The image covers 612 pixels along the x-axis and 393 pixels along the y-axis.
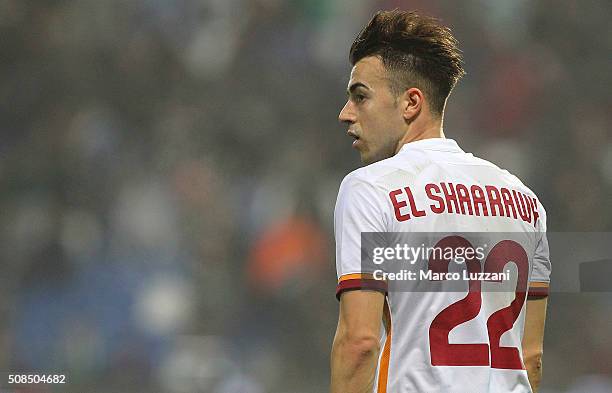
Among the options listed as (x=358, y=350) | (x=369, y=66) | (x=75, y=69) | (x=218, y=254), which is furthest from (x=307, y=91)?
(x=358, y=350)

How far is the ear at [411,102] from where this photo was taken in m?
2.05

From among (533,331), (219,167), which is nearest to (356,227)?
(533,331)

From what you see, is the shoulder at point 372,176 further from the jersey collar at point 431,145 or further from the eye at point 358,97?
the eye at point 358,97

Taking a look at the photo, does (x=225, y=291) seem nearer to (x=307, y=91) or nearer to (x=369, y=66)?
(x=307, y=91)

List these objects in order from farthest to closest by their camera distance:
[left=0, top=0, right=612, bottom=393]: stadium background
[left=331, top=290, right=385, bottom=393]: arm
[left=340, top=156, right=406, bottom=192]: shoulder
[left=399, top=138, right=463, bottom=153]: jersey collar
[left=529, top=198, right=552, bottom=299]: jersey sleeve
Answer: [left=0, top=0, right=612, bottom=393]: stadium background
[left=529, top=198, right=552, bottom=299]: jersey sleeve
[left=399, top=138, right=463, bottom=153]: jersey collar
[left=340, top=156, right=406, bottom=192]: shoulder
[left=331, top=290, right=385, bottom=393]: arm

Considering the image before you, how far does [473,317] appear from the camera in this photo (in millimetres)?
1840

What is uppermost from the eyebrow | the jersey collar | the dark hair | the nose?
the dark hair

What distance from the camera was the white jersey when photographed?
5.95ft

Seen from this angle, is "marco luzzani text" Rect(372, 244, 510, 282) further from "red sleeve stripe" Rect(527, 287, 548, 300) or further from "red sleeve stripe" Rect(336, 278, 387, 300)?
"red sleeve stripe" Rect(527, 287, 548, 300)

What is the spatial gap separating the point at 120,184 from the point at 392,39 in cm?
463

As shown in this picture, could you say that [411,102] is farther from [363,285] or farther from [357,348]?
[357,348]

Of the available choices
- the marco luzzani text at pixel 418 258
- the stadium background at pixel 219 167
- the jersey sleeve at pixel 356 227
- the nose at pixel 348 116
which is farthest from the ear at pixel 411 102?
the stadium background at pixel 219 167

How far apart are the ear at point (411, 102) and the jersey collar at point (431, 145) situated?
8 cm

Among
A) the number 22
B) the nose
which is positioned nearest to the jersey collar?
the nose
